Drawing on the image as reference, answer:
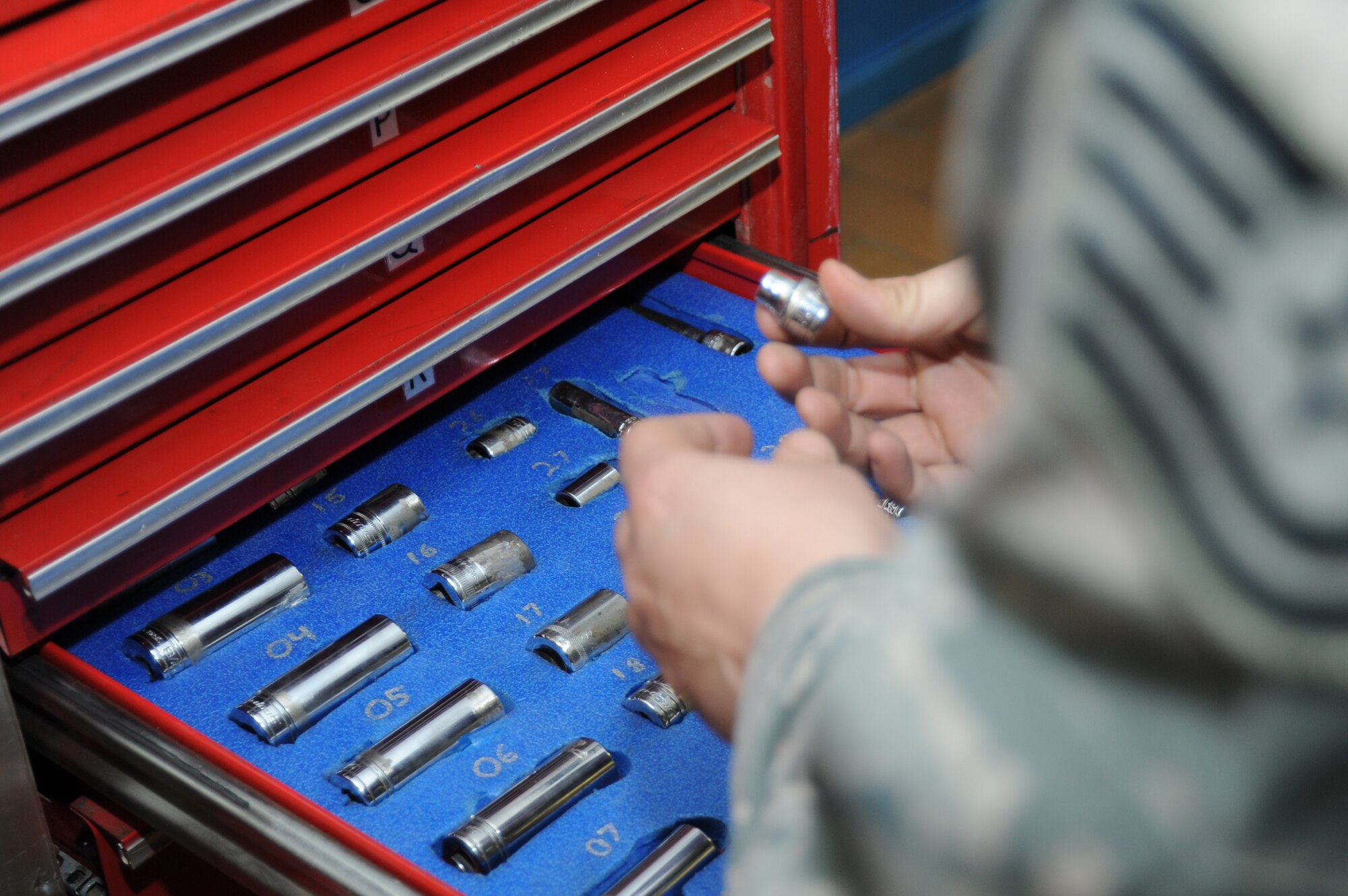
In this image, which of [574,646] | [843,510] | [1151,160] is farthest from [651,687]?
[1151,160]

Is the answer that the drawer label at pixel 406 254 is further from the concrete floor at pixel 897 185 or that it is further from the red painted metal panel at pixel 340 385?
the concrete floor at pixel 897 185

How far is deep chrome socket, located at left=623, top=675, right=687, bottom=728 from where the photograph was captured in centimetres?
108

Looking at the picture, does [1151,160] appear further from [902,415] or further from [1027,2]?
[902,415]

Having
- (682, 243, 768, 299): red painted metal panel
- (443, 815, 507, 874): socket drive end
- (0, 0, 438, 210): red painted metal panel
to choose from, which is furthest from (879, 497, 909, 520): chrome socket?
(0, 0, 438, 210): red painted metal panel

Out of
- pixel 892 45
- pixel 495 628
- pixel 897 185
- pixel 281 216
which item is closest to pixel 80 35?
pixel 281 216

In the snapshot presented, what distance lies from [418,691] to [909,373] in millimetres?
474

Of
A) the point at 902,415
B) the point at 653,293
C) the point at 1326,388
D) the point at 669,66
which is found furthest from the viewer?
the point at 653,293

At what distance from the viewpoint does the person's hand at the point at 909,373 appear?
95 cm

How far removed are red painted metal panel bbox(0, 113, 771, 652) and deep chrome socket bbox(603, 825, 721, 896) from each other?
0.47m

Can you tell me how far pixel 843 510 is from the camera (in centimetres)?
57

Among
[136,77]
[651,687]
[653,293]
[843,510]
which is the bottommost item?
[651,687]

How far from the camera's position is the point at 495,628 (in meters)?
1.17

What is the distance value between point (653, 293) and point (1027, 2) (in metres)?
1.25

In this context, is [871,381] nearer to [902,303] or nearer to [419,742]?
[902,303]
